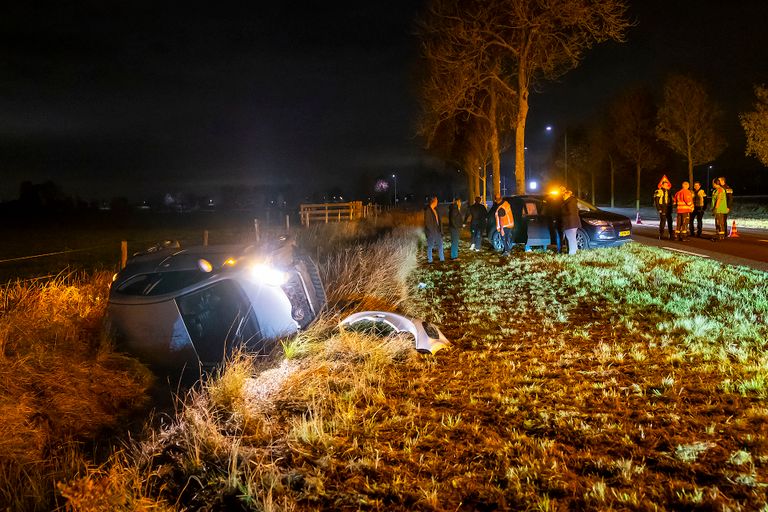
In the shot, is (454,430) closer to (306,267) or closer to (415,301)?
(306,267)

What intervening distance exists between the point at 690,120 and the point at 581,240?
2558cm

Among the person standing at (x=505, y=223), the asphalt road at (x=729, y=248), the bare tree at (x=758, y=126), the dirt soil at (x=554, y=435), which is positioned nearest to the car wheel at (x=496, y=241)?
the person standing at (x=505, y=223)

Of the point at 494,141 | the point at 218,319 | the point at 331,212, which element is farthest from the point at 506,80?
the point at 218,319

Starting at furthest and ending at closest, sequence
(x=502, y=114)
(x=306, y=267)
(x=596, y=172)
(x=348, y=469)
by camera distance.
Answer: (x=596, y=172) < (x=502, y=114) < (x=306, y=267) < (x=348, y=469)

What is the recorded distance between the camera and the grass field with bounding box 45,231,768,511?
10.5 feet

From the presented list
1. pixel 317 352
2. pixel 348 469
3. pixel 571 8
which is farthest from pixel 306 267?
pixel 571 8

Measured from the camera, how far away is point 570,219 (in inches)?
553

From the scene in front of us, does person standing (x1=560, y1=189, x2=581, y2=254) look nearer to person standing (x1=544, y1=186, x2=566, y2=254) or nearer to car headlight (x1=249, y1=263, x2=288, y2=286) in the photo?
person standing (x1=544, y1=186, x2=566, y2=254)

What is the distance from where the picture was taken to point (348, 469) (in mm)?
3557

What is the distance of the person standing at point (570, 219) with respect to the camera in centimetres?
1392

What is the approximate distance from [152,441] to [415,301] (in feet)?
18.7

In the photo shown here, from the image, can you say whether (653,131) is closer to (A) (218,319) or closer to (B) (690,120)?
(B) (690,120)

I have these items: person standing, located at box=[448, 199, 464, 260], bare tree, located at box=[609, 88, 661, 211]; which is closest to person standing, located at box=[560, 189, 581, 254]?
person standing, located at box=[448, 199, 464, 260]

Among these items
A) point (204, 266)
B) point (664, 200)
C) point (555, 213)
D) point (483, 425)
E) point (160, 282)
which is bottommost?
point (483, 425)
